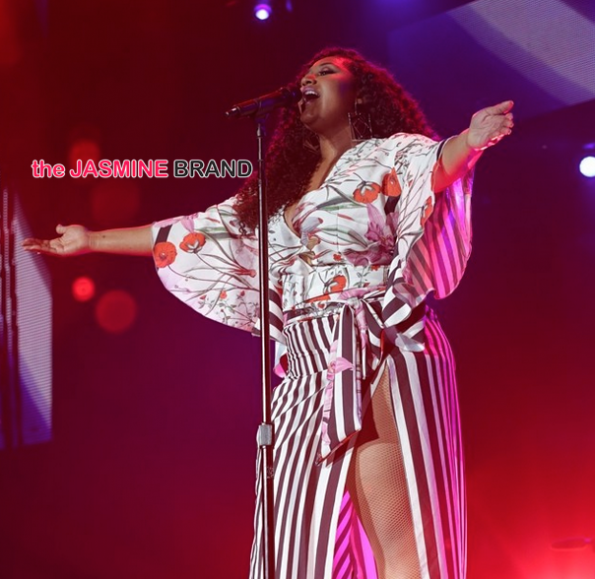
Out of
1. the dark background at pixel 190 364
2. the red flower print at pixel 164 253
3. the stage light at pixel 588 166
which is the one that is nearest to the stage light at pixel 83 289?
the dark background at pixel 190 364

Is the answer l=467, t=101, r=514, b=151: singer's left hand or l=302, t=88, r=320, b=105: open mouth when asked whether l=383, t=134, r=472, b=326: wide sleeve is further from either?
l=302, t=88, r=320, b=105: open mouth

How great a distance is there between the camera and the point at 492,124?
1.76 m

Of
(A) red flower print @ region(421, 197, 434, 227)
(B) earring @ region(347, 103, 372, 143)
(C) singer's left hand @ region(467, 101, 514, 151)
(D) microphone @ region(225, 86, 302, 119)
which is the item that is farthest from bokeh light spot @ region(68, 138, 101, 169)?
(C) singer's left hand @ region(467, 101, 514, 151)

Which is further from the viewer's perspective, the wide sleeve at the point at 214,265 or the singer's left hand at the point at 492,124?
the wide sleeve at the point at 214,265

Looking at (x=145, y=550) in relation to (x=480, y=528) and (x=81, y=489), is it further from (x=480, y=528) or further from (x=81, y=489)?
(x=480, y=528)

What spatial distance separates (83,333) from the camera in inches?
107

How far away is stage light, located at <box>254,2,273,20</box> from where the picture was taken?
2861mm

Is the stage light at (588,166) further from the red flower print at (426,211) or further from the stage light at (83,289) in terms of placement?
the stage light at (83,289)

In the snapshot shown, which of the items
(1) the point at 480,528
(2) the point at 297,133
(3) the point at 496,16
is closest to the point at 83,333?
(2) the point at 297,133

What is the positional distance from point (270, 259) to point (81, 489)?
3.43 ft

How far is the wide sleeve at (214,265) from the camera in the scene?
2.41m

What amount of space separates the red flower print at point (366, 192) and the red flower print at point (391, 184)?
2cm

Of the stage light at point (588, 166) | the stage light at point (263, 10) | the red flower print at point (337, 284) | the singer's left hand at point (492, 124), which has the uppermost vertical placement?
the stage light at point (263, 10)

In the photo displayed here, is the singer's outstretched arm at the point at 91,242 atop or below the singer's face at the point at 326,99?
below
